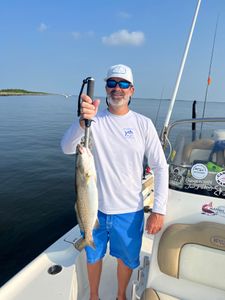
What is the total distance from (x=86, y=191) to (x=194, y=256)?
3.32 ft

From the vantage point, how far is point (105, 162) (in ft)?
7.91

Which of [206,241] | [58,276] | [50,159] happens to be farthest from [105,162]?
[50,159]

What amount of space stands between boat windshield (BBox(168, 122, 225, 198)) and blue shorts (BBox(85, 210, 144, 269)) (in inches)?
22.1

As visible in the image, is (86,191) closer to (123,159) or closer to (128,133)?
(123,159)

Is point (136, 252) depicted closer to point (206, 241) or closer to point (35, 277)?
point (206, 241)

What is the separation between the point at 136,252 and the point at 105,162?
95 centimetres

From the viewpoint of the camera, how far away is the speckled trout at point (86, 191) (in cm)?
194

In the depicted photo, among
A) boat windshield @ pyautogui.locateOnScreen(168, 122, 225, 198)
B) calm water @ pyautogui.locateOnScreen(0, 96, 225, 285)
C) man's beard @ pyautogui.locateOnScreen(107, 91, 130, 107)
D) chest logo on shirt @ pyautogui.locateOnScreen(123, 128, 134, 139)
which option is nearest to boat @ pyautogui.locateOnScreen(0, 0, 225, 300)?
boat windshield @ pyautogui.locateOnScreen(168, 122, 225, 198)

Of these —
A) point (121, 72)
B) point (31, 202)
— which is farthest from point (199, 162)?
point (31, 202)

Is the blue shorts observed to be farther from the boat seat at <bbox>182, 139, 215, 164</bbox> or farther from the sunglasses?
the sunglasses

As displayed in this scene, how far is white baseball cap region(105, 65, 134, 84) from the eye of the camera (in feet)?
7.66

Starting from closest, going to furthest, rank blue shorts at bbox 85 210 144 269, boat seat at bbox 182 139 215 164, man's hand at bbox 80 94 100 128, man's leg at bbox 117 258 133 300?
man's hand at bbox 80 94 100 128 → blue shorts at bbox 85 210 144 269 → man's leg at bbox 117 258 133 300 → boat seat at bbox 182 139 215 164

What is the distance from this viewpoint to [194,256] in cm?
211

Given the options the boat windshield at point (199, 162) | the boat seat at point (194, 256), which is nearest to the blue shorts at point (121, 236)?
the boat seat at point (194, 256)
